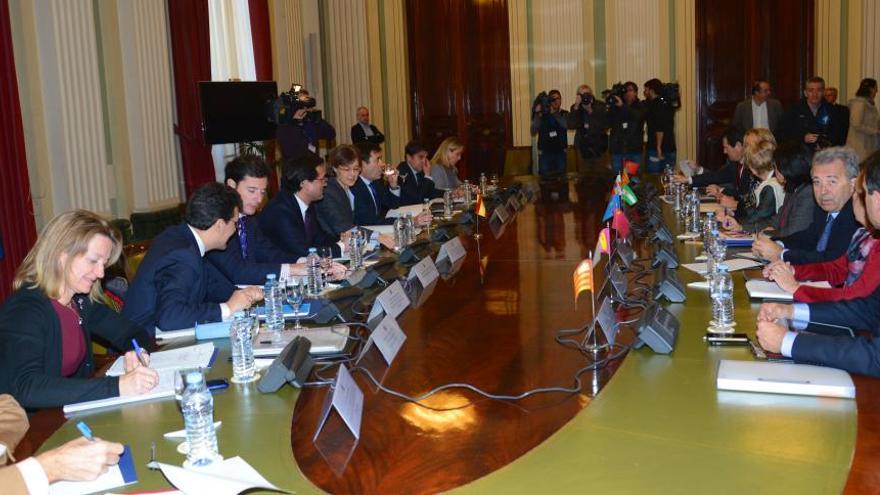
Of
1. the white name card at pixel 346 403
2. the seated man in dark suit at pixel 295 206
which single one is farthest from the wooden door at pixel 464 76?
the white name card at pixel 346 403

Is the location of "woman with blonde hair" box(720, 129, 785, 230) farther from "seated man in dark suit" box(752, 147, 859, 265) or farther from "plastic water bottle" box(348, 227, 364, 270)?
"plastic water bottle" box(348, 227, 364, 270)

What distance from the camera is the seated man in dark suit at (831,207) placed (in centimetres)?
353

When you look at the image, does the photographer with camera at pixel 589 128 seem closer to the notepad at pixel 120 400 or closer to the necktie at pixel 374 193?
the necktie at pixel 374 193

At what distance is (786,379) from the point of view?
2.05m

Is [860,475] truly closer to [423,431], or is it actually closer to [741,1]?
[423,431]

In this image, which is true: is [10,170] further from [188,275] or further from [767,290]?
[767,290]

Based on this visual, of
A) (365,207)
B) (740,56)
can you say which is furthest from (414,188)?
(740,56)

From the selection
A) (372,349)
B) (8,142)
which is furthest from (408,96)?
(372,349)

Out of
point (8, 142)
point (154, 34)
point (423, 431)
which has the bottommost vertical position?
point (423, 431)

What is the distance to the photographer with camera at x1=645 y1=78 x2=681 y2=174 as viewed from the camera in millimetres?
9945

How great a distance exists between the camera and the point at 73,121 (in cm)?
588

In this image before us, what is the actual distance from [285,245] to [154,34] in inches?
117

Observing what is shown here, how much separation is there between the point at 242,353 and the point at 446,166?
5.61 meters

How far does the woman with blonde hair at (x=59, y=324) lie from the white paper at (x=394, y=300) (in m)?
0.74
